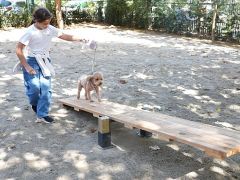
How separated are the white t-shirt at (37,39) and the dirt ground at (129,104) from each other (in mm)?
1094

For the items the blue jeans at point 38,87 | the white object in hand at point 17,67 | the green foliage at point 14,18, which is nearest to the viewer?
the blue jeans at point 38,87

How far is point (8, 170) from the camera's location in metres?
4.32

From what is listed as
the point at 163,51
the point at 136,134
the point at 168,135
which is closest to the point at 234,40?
the point at 163,51

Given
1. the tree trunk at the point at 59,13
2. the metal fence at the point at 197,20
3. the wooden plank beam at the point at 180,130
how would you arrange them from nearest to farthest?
1. the wooden plank beam at the point at 180,130
2. the metal fence at the point at 197,20
3. the tree trunk at the point at 59,13

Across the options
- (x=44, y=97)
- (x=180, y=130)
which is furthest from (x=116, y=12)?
(x=180, y=130)

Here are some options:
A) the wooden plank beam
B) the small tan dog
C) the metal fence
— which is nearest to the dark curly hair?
the small tan dog

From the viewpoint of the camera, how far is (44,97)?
560 centimetres

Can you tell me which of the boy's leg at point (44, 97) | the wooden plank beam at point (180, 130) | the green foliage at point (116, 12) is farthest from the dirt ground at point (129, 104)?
the green foliage at point (116, 12)

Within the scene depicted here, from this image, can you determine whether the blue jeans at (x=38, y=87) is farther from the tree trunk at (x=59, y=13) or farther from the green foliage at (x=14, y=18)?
the green foliage at (x=14, y=18)

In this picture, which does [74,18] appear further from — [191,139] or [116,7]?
[191,139]

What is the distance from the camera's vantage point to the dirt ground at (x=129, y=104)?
4352 mm

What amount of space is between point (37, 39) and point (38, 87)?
2.18ft

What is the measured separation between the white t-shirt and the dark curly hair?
177mm

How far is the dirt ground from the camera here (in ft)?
14.3
